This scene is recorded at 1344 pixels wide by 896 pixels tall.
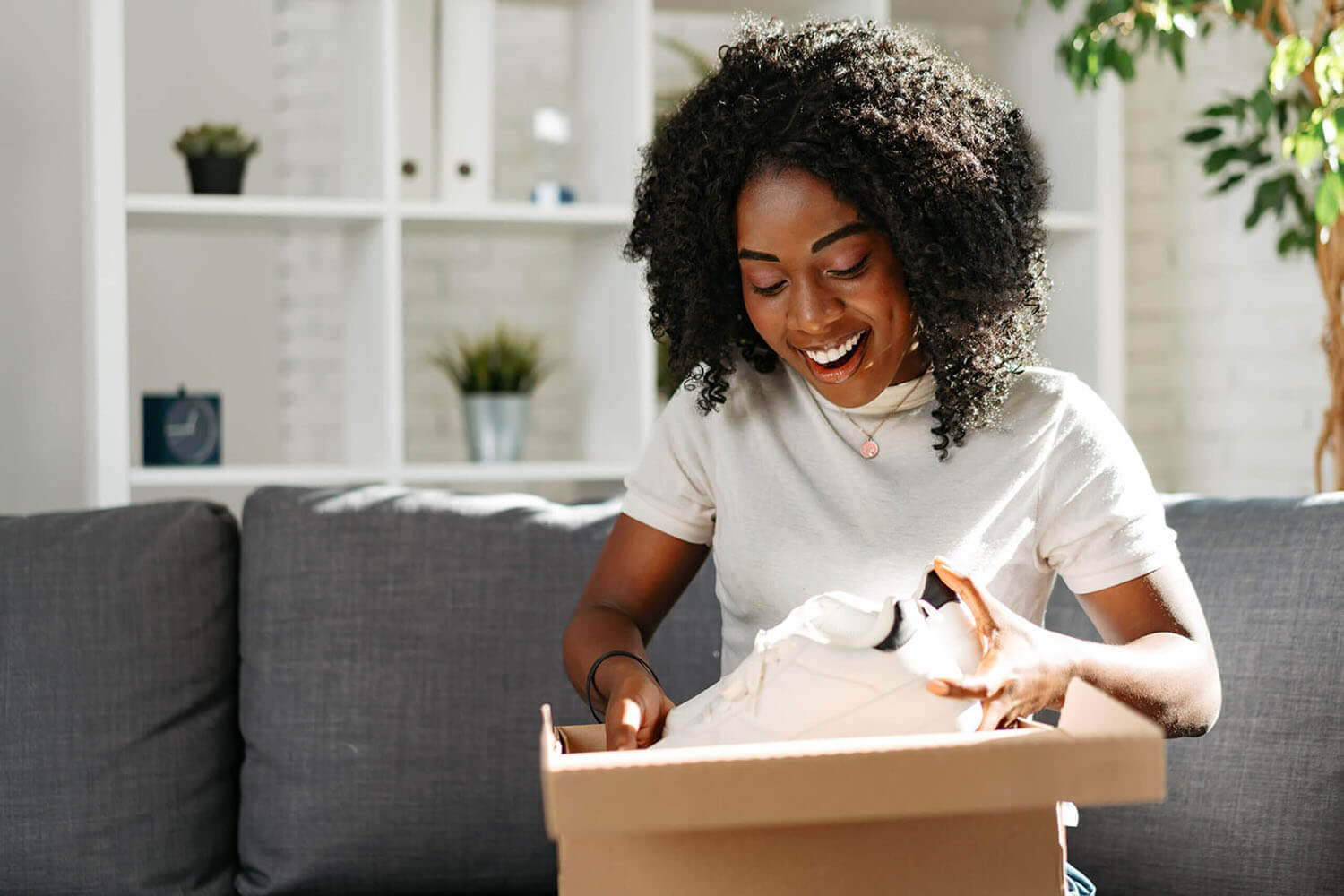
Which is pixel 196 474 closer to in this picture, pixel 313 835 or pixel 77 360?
pixel 77 360

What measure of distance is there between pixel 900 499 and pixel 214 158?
1799mm

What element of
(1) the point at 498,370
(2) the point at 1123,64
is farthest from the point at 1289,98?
(1) the point at 498,370

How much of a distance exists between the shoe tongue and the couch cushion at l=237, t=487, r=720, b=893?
896mm

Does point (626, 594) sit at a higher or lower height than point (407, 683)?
higher

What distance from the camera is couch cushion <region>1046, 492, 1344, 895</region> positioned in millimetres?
1592

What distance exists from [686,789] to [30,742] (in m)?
1.25

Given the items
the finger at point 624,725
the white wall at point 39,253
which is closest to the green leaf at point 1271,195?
the finger at point 624,725

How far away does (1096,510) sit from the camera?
1.28m

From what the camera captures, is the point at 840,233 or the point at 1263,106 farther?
the point at 1263,106

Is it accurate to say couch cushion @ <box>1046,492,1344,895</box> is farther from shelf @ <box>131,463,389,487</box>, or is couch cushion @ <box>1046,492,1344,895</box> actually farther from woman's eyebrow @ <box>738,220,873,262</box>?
shelf @ <box>131,463,389,487</box>

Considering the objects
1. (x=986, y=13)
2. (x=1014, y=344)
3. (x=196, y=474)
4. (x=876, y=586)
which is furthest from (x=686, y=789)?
(x=986, y=13)

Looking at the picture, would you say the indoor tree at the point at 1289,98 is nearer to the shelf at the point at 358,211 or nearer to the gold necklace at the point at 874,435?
the shelf at the point at 358,211

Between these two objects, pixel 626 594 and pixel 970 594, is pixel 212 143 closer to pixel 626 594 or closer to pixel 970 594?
pixel 626 594

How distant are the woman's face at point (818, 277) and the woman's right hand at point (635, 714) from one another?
0.34 meters
